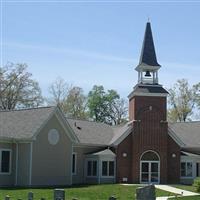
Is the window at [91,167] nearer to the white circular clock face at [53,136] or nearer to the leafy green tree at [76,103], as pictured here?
the white circular clock face at [53,136]

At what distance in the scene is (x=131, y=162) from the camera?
1800 inches

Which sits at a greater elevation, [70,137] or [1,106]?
[1,106]

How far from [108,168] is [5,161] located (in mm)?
9816

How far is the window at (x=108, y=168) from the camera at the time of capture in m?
45.2

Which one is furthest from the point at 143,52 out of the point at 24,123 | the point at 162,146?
the point at 24,123

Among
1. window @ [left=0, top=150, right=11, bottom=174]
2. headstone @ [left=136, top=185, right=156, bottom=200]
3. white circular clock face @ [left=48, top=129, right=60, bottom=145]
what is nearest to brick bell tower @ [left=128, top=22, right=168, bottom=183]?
white circular clock face @ [left=48, top=129, right=60, bottom=145]

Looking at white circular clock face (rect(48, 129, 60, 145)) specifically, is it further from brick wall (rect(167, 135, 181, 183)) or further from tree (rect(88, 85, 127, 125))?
tree (rect(88, 85, 127, 125))

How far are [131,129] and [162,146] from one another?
3122 mm

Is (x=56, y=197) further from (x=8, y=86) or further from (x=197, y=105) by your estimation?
(x=197, y=105)

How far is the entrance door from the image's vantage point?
4575cm

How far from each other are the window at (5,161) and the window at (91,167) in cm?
842

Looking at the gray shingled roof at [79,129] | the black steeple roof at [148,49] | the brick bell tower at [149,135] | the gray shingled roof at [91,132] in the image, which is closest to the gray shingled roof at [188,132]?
the gray shingled roof at [79,129]

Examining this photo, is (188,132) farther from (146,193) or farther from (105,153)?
(146,193)

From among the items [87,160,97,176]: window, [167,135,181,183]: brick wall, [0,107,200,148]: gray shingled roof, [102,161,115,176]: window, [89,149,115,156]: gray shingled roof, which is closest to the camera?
[0,107,200,148]: gray shingled roof
